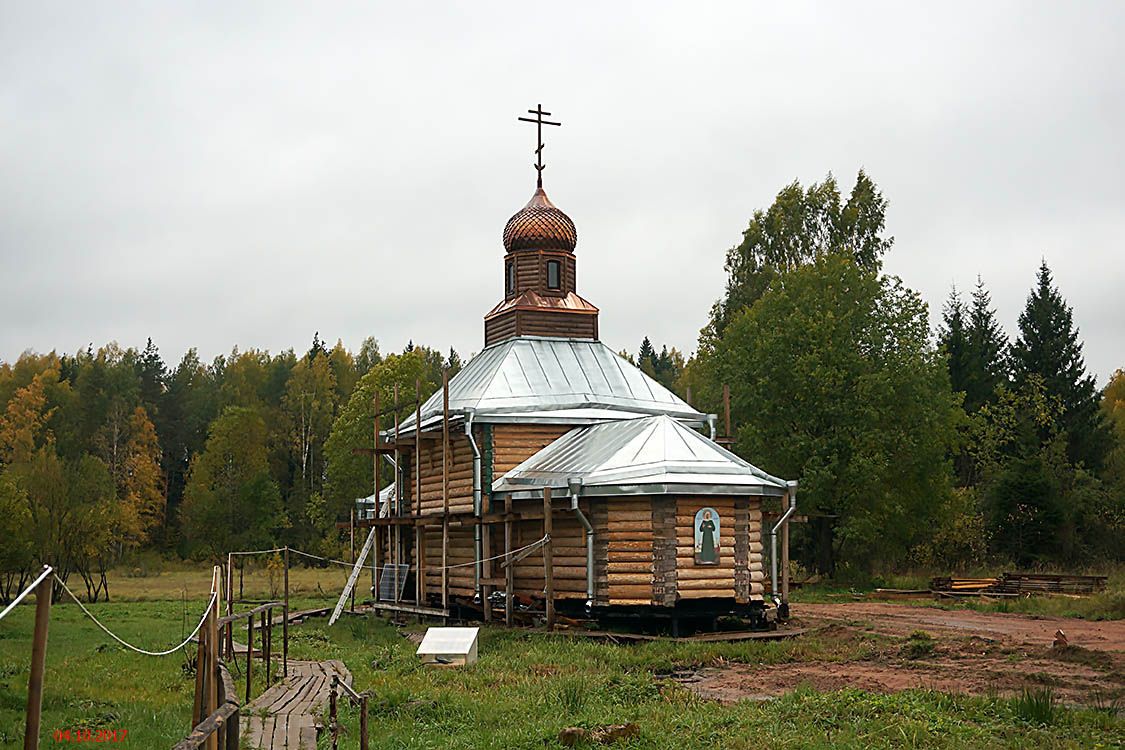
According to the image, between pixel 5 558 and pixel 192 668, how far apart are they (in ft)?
53.3

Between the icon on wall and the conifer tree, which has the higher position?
the conifer tree

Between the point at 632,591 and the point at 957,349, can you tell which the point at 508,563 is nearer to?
the point at 632,591

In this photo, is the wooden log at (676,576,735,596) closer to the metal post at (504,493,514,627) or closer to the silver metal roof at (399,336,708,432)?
the metal post at (504,493,514,627)

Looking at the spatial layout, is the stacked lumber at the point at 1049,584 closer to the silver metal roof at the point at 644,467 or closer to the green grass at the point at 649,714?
the silver metal roof at the point at 644,467

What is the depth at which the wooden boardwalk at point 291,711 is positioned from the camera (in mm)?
10359

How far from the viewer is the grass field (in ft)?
34.7

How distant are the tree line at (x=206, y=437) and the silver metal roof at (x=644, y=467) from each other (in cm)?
2128

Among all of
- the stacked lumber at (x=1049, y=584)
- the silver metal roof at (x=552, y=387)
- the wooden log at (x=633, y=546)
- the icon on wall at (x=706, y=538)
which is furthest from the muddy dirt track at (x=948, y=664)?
the stacked lumber at (x=1049, y=584)

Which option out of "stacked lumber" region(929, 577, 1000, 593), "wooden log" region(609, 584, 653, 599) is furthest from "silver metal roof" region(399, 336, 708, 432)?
"stacked lumber" region(929, 577, 1000, 593)

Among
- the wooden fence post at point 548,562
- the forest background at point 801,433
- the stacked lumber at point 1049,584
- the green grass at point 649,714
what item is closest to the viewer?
the green grass at point 649,714

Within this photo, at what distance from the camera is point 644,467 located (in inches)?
796

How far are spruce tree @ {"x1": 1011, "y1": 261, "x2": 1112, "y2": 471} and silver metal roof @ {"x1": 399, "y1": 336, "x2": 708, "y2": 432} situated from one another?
2449cm

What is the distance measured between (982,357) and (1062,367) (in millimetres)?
4665

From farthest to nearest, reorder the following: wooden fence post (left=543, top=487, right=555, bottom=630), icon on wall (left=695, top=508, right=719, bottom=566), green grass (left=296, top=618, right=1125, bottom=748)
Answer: wooden fence post (left=543, top=487, right=555, bottom=630)
icon on wall (left=695, top=508, right=719, bottom=566)
green grass (left=296, top=618, right=1125, bottom=748)
